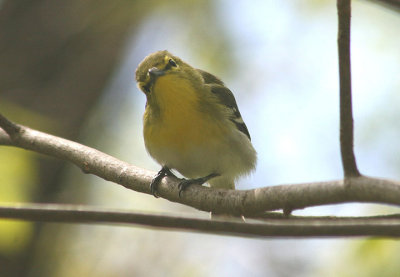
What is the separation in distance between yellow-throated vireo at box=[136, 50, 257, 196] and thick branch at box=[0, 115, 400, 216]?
1.66 feet

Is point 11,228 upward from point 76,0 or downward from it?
downward

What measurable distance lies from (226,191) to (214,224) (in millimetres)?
1591

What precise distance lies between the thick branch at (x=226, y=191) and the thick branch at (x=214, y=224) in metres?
0.32

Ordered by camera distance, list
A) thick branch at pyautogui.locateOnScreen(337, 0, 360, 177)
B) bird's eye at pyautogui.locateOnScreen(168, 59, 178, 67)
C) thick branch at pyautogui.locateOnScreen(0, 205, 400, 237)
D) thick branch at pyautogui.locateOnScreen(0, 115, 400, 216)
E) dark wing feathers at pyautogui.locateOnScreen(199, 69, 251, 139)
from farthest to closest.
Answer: dark wing feathers at pyautogui.locateOnScreen(199, 69, 251, 139)
bird's eye at pyautogui.locateOnScreen(168, 59, 178, 67)
thick branch at pyautogui.locateOnScreen(337, 0, 360, 177)
thick branch at pyautogui.locateOnScreen(0, 115, 400, 216)
thick branch at pyautogui.locateOnScreen(0, 205, 400, 237)

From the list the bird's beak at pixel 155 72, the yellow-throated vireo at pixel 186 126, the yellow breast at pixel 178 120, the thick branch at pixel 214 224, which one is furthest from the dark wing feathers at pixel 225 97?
the thick branch at pixel 214 224

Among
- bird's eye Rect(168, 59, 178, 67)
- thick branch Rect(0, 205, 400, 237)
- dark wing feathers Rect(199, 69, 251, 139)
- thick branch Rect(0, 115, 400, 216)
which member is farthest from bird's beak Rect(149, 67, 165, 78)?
thick branch Rect(0, 205, 400, 237)

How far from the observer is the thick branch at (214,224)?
225 centimetres

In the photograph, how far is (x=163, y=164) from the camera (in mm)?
5961

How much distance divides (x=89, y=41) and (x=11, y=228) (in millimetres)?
4560

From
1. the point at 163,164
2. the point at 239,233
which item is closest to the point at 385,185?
the point at 239,233

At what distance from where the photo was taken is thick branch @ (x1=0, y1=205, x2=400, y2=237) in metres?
2.25

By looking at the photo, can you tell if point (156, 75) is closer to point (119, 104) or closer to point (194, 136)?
point (194, 136)

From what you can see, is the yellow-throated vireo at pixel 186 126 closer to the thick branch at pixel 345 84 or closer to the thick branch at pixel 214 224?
the thick branch at pixel 345 84

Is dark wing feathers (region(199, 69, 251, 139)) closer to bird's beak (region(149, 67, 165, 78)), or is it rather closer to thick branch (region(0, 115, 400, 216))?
bird's beak (region(149, 67, 165, 78))
